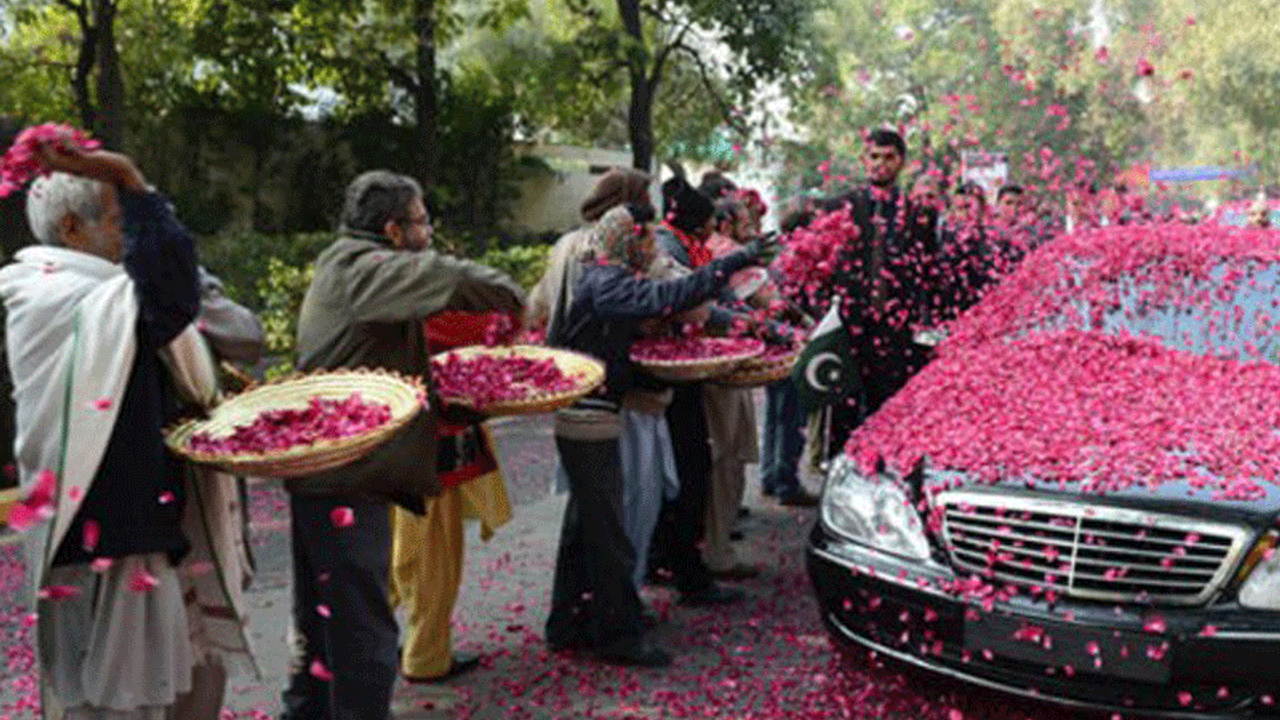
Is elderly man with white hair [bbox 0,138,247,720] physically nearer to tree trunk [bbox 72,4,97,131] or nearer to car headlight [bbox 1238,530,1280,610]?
car headlight [bbox 1238,530,1280,610]

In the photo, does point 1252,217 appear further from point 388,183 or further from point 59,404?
point 59,404

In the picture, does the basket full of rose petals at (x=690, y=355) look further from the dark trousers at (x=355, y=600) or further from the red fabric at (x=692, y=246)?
the dark trousers at (x=355, y=600)

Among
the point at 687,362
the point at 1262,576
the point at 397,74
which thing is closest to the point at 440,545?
the point at 687,362

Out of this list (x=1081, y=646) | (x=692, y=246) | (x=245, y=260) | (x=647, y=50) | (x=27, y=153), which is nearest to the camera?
(x=27, y=153)

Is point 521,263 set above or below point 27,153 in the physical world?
below

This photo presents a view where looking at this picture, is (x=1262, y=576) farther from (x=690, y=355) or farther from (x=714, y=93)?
(x=714, y=93)

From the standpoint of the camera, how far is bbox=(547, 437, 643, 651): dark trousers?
5371mm

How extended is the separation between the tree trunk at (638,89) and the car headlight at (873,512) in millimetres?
15301

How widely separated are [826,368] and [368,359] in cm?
269

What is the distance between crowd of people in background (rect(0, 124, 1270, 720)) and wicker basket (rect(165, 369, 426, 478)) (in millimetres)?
106

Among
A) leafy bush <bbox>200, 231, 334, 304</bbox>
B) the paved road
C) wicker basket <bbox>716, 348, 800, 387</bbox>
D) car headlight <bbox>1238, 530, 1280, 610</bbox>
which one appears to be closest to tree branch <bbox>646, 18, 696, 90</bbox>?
leafy bush <bbox>200, 231, 334, 304</bbox>

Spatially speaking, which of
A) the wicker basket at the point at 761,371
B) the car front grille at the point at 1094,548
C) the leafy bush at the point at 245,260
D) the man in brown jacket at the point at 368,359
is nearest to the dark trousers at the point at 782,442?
the wicker basket at the point at 761,371

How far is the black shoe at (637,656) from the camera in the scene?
5.55 m

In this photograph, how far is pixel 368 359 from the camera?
165 inches
